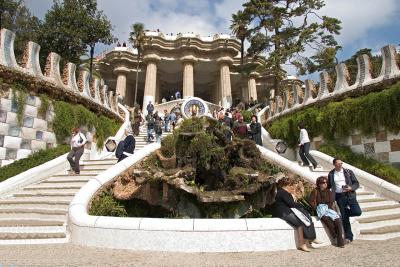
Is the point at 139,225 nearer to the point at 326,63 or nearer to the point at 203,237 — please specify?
the point at 203,237

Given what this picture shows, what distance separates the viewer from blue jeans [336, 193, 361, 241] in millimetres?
6574

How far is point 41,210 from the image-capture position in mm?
7969

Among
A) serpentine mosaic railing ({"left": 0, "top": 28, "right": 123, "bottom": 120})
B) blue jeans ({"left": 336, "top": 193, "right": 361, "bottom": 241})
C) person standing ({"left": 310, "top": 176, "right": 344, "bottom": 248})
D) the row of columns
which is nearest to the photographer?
person standing ({"left": 310, "top": 176, "right": 344, "bottom": 248})

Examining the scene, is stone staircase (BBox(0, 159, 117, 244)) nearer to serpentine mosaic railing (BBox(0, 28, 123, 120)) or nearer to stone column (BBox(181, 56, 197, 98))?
serpentine mosaic railing (BBox(0, 28, 123, 120))

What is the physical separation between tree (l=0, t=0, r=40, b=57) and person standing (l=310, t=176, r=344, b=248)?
956 inches

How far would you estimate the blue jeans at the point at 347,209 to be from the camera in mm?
6574

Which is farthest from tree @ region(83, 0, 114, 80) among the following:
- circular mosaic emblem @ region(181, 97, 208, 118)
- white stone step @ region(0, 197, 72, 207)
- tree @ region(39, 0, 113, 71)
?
white stone step @ region(0, 197, 72, 207)

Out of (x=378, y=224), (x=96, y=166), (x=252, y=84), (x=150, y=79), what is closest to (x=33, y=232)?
(x=96, y=166)

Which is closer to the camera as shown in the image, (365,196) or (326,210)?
(326,210)

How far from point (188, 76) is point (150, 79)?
430 centimetres

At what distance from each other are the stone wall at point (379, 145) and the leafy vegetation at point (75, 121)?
10692 mm

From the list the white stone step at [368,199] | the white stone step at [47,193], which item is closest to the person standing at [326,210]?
the white stone step at [368,199]

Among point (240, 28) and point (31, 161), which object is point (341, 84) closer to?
point (31, 161)

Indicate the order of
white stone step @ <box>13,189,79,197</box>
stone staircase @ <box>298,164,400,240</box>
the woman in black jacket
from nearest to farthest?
the woman in black jacket, stone staircase @ <box>298,164,400,240</box>, white stone step @ <box>13,189,79,197</box>
